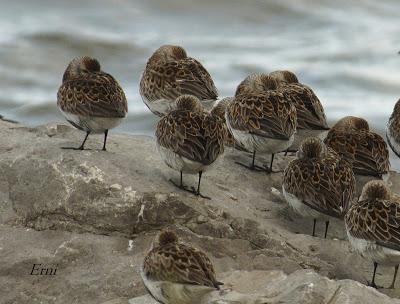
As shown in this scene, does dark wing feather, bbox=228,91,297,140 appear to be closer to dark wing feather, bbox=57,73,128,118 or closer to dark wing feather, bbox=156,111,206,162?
dark wing feather, bbox=156,111,206,162

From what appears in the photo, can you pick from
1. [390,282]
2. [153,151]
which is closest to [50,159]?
[153,151]

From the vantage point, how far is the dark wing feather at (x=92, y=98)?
11125 mm

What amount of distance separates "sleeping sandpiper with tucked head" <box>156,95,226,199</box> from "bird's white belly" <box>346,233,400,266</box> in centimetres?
173

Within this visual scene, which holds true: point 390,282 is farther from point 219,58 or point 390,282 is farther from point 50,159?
point 219,58

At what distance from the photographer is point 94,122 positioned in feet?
36.7

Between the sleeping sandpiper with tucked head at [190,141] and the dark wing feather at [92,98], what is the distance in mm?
557

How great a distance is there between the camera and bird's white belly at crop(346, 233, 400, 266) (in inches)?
374

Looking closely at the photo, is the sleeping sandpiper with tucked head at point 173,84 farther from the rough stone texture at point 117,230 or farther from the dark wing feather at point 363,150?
the rough stone texture at point 117,230

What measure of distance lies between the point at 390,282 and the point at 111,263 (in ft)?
8.41

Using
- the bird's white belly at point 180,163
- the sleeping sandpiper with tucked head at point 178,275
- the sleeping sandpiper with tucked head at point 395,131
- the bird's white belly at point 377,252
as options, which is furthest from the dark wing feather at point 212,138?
the sleeping sandpiper with tucked head at point 395,131

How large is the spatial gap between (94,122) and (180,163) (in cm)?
110

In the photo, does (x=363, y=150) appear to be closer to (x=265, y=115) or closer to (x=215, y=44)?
(x=265, y=115)

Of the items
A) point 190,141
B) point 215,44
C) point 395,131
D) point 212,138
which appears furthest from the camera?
point 215,44
